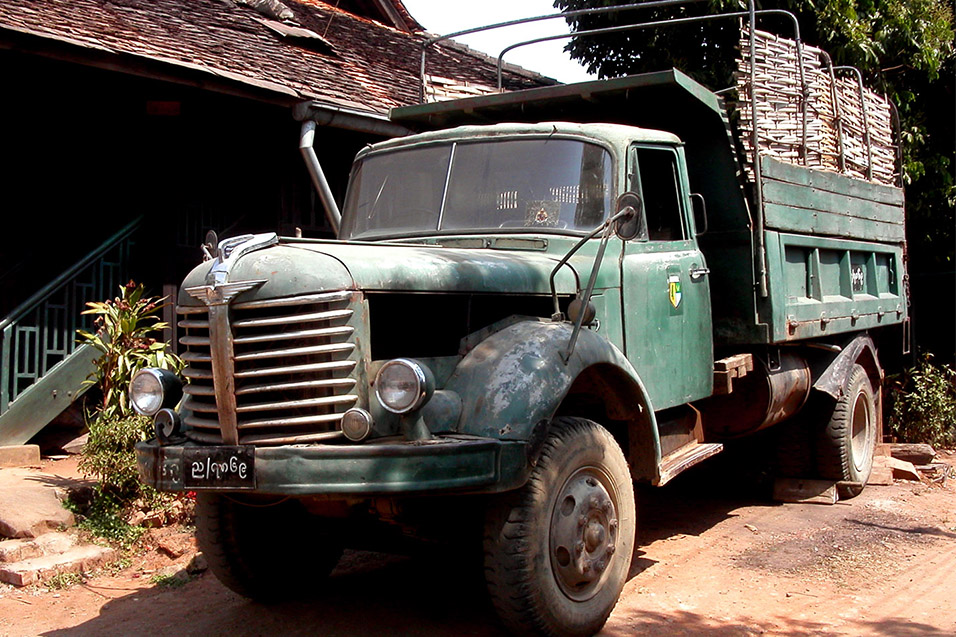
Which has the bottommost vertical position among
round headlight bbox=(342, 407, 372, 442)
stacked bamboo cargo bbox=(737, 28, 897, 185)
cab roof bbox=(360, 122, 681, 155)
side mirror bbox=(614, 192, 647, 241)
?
round headlight bbox=(342, 407, 372, 442)

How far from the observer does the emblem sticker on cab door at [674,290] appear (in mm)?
5664

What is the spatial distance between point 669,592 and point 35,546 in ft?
12.3

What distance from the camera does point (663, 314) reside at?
5590mm

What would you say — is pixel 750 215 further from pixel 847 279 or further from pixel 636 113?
pixel 847 279

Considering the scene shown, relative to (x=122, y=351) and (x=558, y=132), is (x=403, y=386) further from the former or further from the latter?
(x=122, y=351)

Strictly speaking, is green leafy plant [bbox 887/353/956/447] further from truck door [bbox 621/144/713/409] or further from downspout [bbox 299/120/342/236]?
downspout [bbox 299/120/342/236]

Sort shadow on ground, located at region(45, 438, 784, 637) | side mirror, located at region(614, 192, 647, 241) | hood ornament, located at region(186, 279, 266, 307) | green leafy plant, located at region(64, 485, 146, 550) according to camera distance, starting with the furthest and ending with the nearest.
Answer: green leafy plant, located at region(64, 485, 146, 550)
shadow on ground, located at region(45, 438, 784, 637)
side mirror, located at region(614, 192, 647, 241)
hood ornament, located at region(186, 279, 266, 307)

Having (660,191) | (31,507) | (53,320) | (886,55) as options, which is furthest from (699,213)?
(886,55)

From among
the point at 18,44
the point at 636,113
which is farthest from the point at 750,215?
the point at 18,44

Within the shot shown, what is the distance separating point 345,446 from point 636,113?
3.56 metres

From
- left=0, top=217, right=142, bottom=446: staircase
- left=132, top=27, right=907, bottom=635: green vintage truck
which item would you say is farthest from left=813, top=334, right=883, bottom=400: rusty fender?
left=0, top=217, right=142, bottom=446: staircase

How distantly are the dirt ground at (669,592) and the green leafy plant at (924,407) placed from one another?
11.4ft

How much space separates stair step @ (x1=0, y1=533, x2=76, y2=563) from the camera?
5934 mm

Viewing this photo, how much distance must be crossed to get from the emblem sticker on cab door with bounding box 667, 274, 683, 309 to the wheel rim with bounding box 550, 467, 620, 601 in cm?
139
